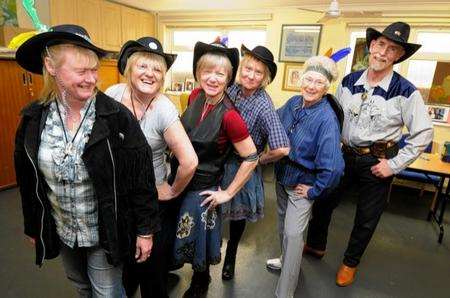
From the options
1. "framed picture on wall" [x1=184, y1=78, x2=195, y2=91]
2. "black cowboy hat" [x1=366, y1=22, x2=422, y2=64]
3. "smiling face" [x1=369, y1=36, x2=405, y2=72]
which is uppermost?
"black cowboy hat" [x1=366, y1=22, x2=422, y2=64]

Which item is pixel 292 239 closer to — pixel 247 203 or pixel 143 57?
pixel 247 203

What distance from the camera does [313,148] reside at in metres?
1.61

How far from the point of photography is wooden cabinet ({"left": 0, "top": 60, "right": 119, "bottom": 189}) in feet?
9.67

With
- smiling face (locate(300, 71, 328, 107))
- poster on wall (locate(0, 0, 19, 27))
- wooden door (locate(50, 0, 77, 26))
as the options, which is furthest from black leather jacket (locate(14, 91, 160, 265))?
wooden door (locate(50, 0, 77, 26))

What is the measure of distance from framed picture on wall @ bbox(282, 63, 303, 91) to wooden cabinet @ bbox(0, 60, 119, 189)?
289 centimetres

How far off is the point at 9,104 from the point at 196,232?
276cm

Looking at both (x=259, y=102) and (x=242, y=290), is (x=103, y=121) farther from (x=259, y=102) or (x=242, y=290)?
(x=242, y=290)

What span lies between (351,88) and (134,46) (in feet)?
4.60

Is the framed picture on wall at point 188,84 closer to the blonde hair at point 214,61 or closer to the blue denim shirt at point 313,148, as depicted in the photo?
the blue denim shirt at point 313,148

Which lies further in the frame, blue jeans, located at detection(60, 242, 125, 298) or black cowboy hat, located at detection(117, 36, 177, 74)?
black cowboy hat, located at detection(117, 36, 177, 74)

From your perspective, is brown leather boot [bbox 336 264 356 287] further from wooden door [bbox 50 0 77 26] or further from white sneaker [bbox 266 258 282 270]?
wooden door [bbox 50 0 77 26]

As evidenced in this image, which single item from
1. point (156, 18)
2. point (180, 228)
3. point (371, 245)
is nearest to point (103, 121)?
point (180, 228)

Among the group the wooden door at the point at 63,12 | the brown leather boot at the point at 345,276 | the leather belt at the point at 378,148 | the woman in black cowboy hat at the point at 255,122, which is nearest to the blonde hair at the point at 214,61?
the woman in black cowboy hat at the point at 255,122

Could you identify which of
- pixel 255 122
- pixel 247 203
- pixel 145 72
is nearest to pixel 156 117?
pixel 145 72
